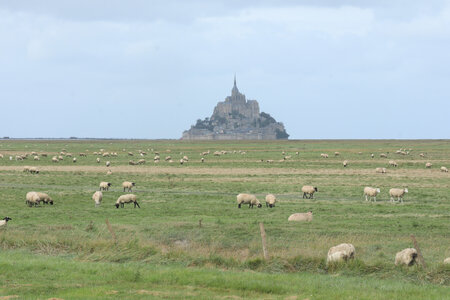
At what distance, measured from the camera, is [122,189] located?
45344mm

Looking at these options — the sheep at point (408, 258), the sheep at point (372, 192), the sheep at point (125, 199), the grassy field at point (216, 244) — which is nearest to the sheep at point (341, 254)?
the grassy field at point (216, 244)

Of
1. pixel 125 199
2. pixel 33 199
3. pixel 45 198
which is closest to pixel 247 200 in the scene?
pixel 125 199

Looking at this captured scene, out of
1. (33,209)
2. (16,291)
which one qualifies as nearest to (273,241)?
(16,291)

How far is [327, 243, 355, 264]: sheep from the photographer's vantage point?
1664cm

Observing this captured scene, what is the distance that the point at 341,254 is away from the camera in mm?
16750

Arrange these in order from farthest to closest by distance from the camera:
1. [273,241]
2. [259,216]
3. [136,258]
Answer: [259,216] < [273,241] < [136,258]

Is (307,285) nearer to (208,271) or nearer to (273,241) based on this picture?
(208,271)

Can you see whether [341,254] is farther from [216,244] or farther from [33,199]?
[33,199]

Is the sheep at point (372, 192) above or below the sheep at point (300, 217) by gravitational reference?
above

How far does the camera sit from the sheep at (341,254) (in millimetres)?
16641

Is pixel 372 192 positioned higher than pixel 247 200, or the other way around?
pixel 372 192

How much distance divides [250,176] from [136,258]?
40059 millimetres

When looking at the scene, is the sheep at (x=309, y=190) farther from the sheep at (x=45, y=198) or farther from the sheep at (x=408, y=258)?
the sheep at (x=408, y=258)

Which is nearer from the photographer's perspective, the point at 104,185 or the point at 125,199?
the point at 125,199
